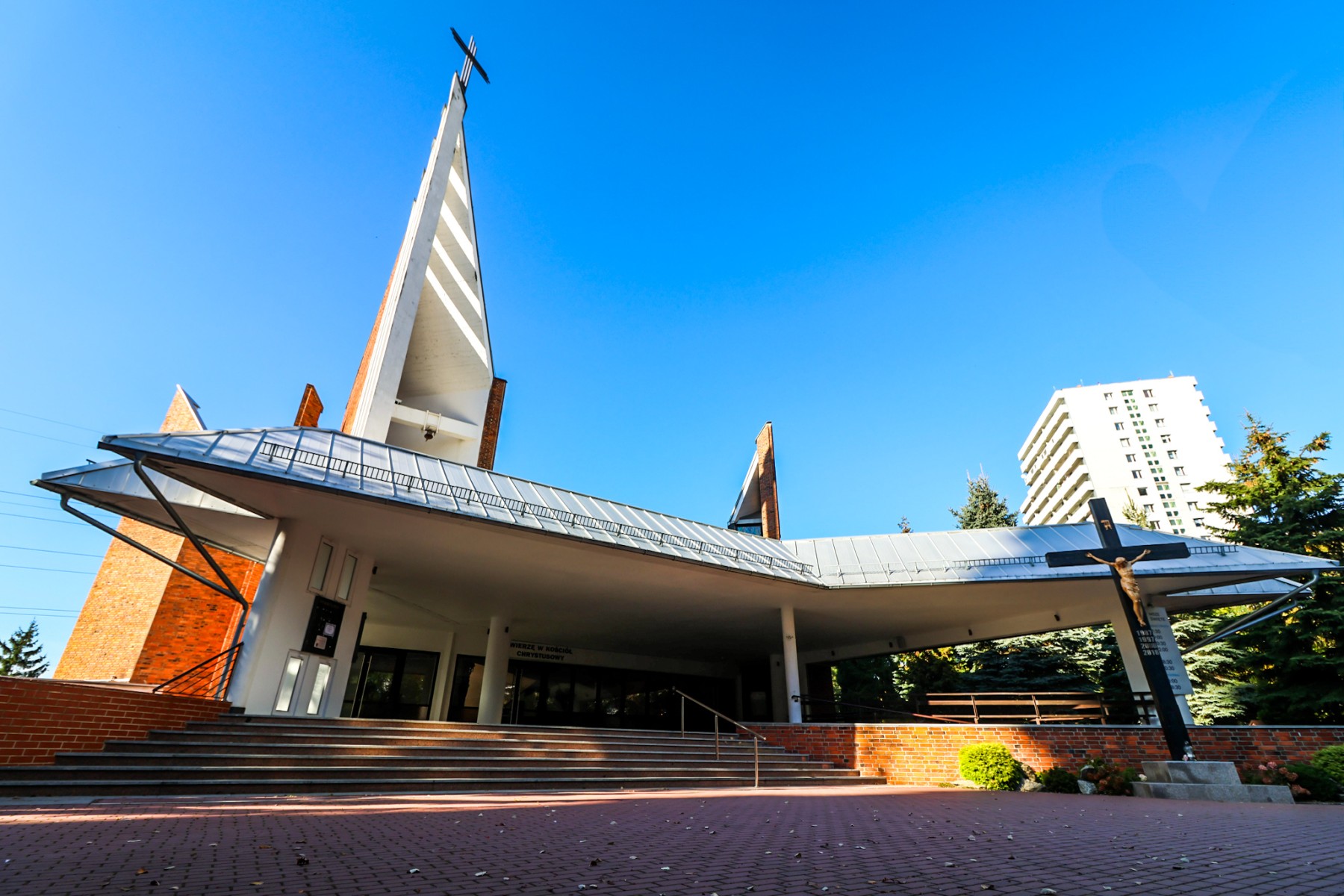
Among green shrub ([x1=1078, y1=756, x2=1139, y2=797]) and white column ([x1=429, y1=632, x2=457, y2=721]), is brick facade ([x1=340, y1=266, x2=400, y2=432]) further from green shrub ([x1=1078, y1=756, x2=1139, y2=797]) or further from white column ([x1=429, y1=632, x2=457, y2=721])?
green shrub ([x1=1078, y1=756, x2=1139, y2=797])

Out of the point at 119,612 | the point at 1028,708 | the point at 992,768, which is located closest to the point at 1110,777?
the point at 992,768

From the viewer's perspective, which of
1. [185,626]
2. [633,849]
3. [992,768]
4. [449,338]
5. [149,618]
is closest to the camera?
[633,849]

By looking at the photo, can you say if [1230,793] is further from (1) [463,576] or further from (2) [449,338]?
(2) [449,338]

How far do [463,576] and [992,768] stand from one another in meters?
11.2

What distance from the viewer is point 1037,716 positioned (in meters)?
13.5

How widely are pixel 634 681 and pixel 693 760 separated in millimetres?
10282

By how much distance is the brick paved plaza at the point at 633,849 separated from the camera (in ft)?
10.5

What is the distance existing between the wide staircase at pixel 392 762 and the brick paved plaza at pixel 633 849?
1.20 metres

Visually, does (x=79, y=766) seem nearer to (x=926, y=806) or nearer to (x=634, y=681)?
(x=926, y=806)

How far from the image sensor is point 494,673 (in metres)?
17.3

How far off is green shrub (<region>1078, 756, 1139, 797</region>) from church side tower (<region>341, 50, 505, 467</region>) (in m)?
18.9

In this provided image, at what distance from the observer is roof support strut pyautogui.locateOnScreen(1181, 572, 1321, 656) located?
41.8 feet

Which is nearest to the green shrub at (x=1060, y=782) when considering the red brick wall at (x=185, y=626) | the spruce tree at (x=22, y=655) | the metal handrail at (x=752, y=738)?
the metal handrail at (x=752, y=738)

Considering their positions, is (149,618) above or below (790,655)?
above
